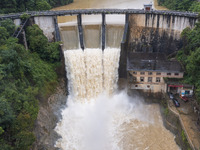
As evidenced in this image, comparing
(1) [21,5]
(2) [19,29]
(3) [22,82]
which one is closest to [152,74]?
(3) [22,82]

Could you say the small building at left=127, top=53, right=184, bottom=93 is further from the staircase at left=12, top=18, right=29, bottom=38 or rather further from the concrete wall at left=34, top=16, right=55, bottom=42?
the staircase at left=12, top=18, right=29, bottom=38

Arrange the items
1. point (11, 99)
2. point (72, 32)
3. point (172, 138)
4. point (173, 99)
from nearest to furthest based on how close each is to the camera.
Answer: point (11, 99)
point (172, 138)
point (173, 99)
point (72, 32)

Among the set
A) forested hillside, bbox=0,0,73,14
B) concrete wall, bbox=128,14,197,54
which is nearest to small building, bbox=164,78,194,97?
concrete wall, bbox=128,14,197,54

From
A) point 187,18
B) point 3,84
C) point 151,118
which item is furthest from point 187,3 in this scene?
point 3,84

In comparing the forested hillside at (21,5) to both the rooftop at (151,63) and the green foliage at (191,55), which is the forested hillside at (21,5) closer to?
the rooftop at (151,63)

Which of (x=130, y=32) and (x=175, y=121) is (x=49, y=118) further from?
(x=130, y=32)

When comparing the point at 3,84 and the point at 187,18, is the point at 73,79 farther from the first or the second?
the point at 187,18
